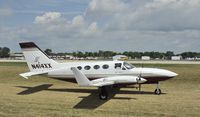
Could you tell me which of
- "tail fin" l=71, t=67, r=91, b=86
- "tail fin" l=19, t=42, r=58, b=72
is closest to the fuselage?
"tail fin" l=19, t=42, r=58, b=72

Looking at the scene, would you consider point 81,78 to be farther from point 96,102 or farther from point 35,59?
point 35,59

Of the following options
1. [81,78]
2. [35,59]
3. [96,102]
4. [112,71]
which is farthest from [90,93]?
[35,59]

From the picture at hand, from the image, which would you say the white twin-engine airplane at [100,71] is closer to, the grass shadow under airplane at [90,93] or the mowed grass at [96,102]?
the grass shadow under airplane at [90,93]

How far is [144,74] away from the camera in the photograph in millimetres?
22828

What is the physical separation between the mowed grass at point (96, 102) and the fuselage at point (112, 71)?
121cm

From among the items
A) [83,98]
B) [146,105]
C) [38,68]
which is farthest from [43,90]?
[146,105]

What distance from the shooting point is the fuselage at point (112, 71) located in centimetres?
2280

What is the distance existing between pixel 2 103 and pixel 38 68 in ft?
22.8

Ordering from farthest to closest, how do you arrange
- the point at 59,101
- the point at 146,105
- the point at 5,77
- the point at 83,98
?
the point at 5,77, the point at 83,98, the point at 59,101, the point at 146,105

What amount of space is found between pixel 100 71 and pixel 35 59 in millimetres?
5669

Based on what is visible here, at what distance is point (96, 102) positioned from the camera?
65.3ft

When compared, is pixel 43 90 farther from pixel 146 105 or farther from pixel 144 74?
pixel 146 105

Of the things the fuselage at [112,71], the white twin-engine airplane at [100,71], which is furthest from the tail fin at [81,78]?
the fuselage at [112,71]

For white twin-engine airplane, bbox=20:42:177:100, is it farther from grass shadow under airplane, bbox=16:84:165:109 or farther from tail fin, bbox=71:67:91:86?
grass shadow under airplane, bbox=16:84:165:109
